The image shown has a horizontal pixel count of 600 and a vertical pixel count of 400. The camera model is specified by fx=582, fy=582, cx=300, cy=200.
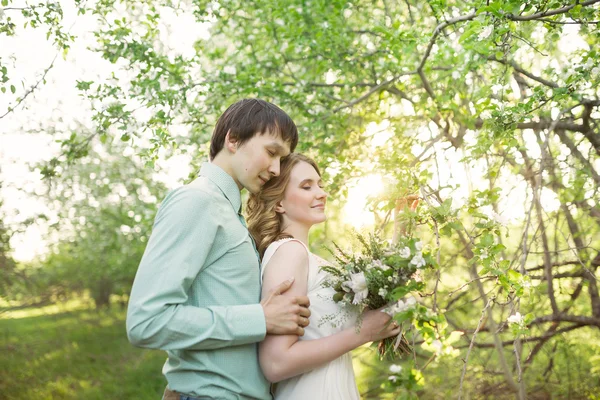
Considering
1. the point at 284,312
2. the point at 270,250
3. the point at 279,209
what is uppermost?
the point at 279,209

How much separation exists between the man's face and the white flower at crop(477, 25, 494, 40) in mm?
1033

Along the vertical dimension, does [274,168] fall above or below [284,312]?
above

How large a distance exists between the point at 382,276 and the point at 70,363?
7.95 metres

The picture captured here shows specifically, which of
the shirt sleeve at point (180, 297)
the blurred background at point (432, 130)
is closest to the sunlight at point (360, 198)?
the blurred background at point (432, 130)

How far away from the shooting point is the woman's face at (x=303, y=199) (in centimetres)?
263

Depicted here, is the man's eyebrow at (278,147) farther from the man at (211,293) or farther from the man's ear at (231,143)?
the man's ear at (231,143)

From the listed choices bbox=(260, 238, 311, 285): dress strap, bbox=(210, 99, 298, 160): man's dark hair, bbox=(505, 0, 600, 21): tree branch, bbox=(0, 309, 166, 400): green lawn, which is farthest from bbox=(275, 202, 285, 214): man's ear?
bbox=(0, 309, 166, 400): green lawn

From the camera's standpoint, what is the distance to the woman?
2076mm

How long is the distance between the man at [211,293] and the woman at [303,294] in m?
0.09

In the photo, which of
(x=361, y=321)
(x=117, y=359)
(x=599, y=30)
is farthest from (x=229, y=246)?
(x=117, y=359)

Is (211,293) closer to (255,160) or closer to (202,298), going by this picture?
(202,298)

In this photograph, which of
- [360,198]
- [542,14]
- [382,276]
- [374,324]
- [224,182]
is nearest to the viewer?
[382,276]

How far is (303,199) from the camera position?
2633 millimetres

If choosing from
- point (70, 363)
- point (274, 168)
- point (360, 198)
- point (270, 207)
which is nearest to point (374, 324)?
point (274, 168)
